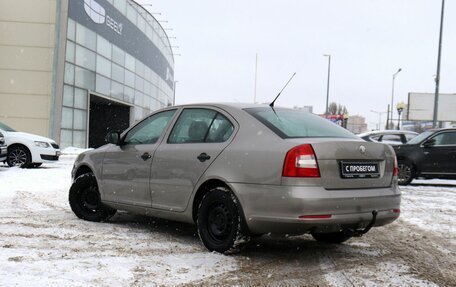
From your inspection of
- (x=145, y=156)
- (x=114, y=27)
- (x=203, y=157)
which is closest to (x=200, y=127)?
(x=203, y=157)

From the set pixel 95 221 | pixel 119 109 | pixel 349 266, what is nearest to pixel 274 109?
pixel 349 266

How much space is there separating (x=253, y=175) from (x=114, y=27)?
28342mm

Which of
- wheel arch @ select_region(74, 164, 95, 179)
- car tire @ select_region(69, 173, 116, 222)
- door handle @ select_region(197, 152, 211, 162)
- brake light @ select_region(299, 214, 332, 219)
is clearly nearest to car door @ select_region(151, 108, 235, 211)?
door handle @ select_region(197, 152, 211, 162)

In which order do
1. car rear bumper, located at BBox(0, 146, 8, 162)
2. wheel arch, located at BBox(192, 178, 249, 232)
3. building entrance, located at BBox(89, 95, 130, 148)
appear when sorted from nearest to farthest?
wheel arch, located at BBox(192, 178, 249, 232) → car rear bumper, located at BBox(0, 146, 8, 162) → building entrance, located at BBox(89, 95, 130, 148)

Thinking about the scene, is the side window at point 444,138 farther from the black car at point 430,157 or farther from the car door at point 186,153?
the car door at point 186,153

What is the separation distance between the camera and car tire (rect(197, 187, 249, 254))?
4570mm

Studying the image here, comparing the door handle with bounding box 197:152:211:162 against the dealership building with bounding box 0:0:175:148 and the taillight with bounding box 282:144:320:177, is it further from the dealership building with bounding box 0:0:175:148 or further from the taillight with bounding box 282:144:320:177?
the dealership building with bounding box 0:0:175:148

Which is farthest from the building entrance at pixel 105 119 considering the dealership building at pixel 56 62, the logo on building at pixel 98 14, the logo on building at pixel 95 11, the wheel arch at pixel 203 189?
the wheel arch at pixel 203 189

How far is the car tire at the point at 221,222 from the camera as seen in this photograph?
180 inches

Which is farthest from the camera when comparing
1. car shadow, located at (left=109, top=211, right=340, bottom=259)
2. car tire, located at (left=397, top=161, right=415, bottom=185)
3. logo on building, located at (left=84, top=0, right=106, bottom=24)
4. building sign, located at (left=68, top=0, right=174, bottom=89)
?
logo on building, located at (left=84, top=0, right=106, bottom=24)

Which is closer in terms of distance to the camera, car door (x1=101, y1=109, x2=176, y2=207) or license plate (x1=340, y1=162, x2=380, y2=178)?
license plate (x1=340, y1=162, x2=380, y2=178)

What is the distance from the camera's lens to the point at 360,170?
15.0 feet

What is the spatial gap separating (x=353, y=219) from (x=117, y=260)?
2.15m

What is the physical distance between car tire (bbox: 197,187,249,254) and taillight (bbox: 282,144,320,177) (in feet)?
2.06
